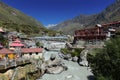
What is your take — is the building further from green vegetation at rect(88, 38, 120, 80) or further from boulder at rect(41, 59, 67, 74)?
green vegetation at rect(88, 38, 120, 80)

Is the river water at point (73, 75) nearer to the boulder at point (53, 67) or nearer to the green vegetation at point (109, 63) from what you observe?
the boulder at point (53, 67)

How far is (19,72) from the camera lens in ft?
133

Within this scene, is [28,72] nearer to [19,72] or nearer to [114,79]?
[19,72]

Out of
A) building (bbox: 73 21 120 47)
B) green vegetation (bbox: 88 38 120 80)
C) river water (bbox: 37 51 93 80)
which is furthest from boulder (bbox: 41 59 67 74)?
building (bbox: 73 21 120 47)

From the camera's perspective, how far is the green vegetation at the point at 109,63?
3478 cm

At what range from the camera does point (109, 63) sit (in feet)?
118

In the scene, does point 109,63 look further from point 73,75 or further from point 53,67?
point 53,67

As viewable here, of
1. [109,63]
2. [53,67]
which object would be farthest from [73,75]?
[109,63]

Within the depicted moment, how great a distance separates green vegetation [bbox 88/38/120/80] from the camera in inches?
1369

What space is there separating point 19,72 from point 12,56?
656 centimetres

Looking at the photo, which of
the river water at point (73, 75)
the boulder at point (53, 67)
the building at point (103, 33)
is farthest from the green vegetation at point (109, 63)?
the building at point (103, 33)

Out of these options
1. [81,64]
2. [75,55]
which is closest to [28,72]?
[81,64]

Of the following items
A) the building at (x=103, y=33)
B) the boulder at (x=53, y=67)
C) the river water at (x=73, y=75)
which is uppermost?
the building at (x=103, y=33)

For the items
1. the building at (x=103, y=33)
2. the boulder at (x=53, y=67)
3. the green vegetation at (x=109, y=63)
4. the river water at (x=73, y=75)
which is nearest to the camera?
the green vegetation at (x=109, y=63)
